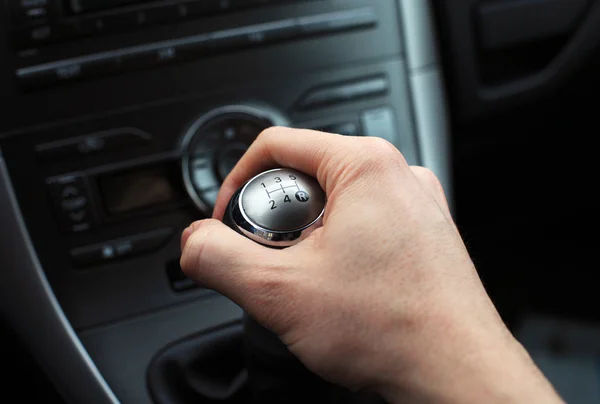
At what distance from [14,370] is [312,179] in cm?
42

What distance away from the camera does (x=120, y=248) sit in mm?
705

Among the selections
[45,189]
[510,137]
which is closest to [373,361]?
[45,189]

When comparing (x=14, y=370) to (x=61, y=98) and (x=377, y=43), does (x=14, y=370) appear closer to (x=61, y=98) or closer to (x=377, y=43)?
(x=61, y=98)

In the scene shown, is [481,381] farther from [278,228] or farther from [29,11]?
[29,11]

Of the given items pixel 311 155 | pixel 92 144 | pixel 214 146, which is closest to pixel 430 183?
pixel 311 155

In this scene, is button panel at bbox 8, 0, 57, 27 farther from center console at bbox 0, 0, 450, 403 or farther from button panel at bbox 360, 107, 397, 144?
button panel at bbox 360, 107, 397, 144

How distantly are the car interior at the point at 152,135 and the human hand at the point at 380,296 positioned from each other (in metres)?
0.16

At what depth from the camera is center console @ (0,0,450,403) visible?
0.68 metres

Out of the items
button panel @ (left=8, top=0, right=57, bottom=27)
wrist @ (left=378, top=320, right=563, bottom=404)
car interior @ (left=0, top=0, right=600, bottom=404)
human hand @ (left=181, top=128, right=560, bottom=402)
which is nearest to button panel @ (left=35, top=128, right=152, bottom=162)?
car interior @ (left=0, top=0, right=600, bottom=404)

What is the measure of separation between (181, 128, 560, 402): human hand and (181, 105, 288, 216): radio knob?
0.63ft

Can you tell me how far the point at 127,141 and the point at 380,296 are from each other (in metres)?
0.35

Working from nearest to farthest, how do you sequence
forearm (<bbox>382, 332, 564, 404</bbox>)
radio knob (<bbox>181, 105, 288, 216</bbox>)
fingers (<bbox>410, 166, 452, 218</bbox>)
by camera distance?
forearm (<bbox>382, 332, 564, 404</bbox>)
fingers (<bbox>410, 166, 452, 218</bbox>)
radio knob (<bbox>181, 105, 288, 216</bbox>)

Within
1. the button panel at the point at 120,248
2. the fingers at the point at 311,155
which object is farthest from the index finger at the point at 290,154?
the button panel at the point at 120,248

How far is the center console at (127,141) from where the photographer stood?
684 millimetres
